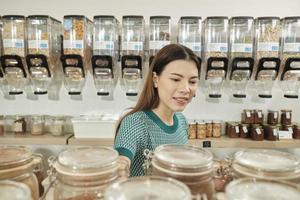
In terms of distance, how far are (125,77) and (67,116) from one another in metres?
0.66

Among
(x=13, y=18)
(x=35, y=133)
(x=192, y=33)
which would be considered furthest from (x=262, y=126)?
(x=13, y=18)

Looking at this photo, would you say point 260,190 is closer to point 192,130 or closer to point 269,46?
point 269,46

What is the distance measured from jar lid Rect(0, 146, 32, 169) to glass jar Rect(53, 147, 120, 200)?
7cm

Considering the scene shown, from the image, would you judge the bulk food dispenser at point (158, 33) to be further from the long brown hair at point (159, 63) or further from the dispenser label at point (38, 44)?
the dispenser label at point (38, 44)

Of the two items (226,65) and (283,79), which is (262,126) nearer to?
(283,79)

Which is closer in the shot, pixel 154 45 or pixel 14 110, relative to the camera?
pixel 154 45

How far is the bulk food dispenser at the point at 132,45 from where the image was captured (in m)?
1.60

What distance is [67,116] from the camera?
83.5 inches

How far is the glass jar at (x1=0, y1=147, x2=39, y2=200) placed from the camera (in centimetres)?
53

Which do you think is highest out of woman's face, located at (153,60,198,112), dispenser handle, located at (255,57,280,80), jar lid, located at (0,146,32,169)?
dispenser handle, located at (255,57,280,80)

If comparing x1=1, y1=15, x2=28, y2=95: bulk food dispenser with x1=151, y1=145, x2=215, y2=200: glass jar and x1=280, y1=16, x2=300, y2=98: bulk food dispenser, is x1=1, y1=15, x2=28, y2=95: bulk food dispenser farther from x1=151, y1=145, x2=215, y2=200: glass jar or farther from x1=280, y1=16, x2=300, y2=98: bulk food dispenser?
x1=280, y1=16, x2=300, y2=98: bulk food dispenser

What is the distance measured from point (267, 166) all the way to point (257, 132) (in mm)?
1539

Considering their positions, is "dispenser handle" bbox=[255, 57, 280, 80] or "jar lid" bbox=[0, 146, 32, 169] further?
"dispenser handle" bbox=[255, 57, 280, 80]

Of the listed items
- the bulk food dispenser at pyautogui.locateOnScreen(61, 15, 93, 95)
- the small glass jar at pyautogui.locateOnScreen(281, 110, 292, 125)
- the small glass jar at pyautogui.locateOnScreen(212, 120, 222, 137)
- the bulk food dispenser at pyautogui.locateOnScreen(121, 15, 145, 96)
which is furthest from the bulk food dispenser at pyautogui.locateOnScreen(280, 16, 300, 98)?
the bulk food dispenser at pyautogui.locateOnScreen(61, 15, 93, 95)
